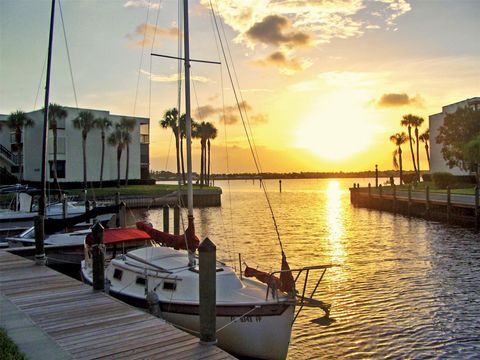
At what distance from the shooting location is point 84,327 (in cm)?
882

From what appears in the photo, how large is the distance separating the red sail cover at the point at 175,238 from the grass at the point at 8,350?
6.02 meters

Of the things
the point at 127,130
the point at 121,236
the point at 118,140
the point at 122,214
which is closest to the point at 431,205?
the point at 122,214

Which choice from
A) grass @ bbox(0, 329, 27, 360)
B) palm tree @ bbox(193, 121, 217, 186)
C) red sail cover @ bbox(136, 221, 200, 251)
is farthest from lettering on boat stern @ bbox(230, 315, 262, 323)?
palm tree @ bbox(193, 121, 217, 186)

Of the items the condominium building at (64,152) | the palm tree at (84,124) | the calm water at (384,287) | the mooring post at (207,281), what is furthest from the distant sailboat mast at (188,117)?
the palm tree at (84,124)

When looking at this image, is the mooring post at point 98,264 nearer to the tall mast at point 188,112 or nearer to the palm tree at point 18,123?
the tall mast at point 188,112

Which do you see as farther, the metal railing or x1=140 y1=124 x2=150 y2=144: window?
x1=140 y1=124 x2=150 y2=144: window

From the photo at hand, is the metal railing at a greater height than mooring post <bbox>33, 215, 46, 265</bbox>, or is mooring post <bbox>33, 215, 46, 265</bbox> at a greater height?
the metal railing

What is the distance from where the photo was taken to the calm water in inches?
492

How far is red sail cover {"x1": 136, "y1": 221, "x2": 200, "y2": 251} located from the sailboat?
15.1 inches

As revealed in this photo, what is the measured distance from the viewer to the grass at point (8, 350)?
6.90 m

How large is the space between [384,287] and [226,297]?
1035 centimetres

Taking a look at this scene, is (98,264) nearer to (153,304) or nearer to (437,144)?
(153,304)

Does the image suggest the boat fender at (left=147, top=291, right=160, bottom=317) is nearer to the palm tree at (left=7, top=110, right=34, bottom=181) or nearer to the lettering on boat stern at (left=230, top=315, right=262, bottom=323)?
the lettering on boat stern at (left=230, top=315, right=262, bottom=323)

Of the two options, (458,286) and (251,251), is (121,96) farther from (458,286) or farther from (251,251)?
(458,286)
